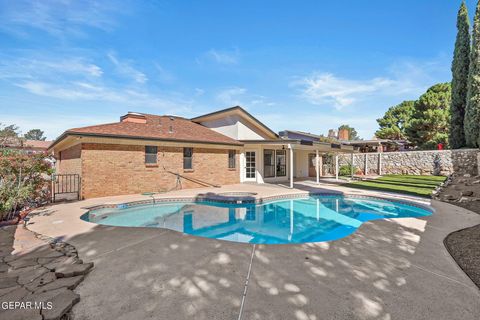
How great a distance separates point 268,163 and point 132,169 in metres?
9.86

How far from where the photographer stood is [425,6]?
11.6 m

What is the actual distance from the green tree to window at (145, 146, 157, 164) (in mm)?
28577

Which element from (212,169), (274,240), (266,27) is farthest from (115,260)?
(266,27)

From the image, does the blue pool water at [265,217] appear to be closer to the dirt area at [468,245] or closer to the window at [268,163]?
the dirt area at [468,245]

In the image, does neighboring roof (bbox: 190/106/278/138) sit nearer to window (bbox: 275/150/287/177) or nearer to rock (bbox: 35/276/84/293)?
window (bbox: 275/150/287/177)

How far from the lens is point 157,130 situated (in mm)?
13852

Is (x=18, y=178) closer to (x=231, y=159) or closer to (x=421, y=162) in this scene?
(x=231, y=159)

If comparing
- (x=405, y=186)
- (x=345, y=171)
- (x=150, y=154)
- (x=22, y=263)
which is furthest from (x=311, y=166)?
(x=22, y=263)

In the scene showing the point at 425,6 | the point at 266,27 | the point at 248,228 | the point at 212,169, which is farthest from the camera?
the point at 212,169

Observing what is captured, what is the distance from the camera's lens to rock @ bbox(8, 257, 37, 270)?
3.45m

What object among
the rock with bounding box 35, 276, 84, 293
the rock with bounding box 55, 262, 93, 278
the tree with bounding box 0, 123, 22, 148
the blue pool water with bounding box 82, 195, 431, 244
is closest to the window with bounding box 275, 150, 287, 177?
the blue pool water with bounding box 82, 195, 431, 244

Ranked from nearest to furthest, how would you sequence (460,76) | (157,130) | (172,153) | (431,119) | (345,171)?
(172,153), (157,130), (460,76), (345,171), (431,119)

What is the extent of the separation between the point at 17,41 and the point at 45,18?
2.59 meters

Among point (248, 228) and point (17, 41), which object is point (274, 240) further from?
point (17, 41)
